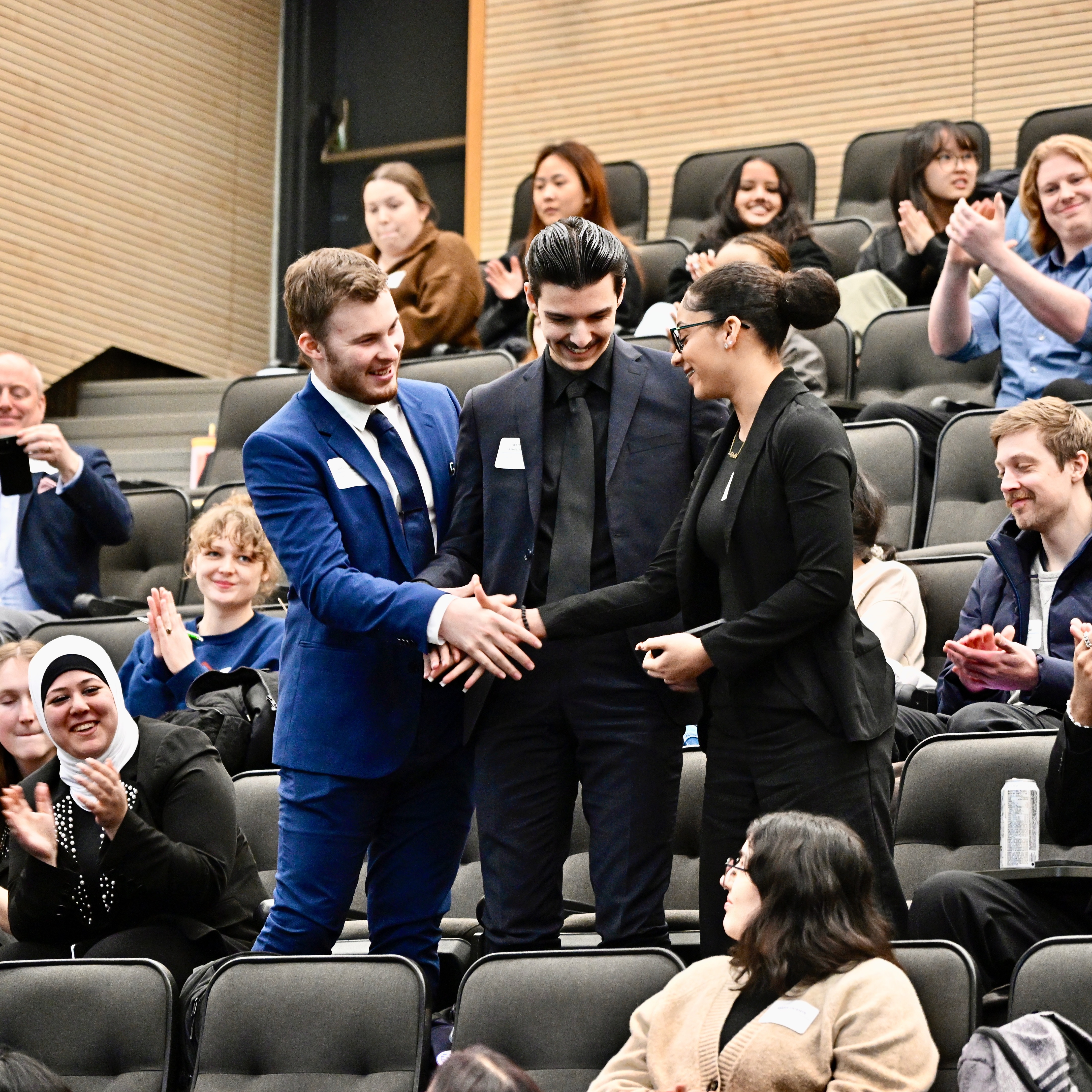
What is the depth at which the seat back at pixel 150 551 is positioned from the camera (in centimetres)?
525

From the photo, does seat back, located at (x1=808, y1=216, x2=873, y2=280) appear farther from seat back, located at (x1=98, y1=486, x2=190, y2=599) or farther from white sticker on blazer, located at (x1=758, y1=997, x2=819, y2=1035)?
white sticker on blazer, located at (x1=758, y1=997, x2=819, y2=1035)

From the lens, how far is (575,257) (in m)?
2.63

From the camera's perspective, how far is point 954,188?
5.51 meters

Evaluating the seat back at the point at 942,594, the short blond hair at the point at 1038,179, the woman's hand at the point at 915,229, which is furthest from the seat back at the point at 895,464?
the woman's hand at the point at 915,229

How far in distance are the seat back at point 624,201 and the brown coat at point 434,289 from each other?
3.61 feet

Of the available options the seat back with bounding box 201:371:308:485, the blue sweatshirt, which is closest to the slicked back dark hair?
the blue sweatshirt

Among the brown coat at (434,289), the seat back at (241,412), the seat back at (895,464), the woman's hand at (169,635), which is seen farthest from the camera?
the brown coat at (434,289)

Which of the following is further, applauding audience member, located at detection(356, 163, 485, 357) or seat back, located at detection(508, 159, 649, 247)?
seat back, located at detection(508, 159, 649, 247)

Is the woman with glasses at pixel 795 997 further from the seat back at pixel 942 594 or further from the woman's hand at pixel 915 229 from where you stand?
the woman's hand at pixel 915 229

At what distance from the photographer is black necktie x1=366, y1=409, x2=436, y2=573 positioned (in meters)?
2.86

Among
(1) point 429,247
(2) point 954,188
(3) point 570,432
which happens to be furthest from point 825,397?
(3) point 570,432

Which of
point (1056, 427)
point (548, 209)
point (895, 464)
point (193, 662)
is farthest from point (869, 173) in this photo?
point (193, 662)

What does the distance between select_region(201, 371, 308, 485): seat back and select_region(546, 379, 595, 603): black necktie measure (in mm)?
3015

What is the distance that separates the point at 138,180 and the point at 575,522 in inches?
224
